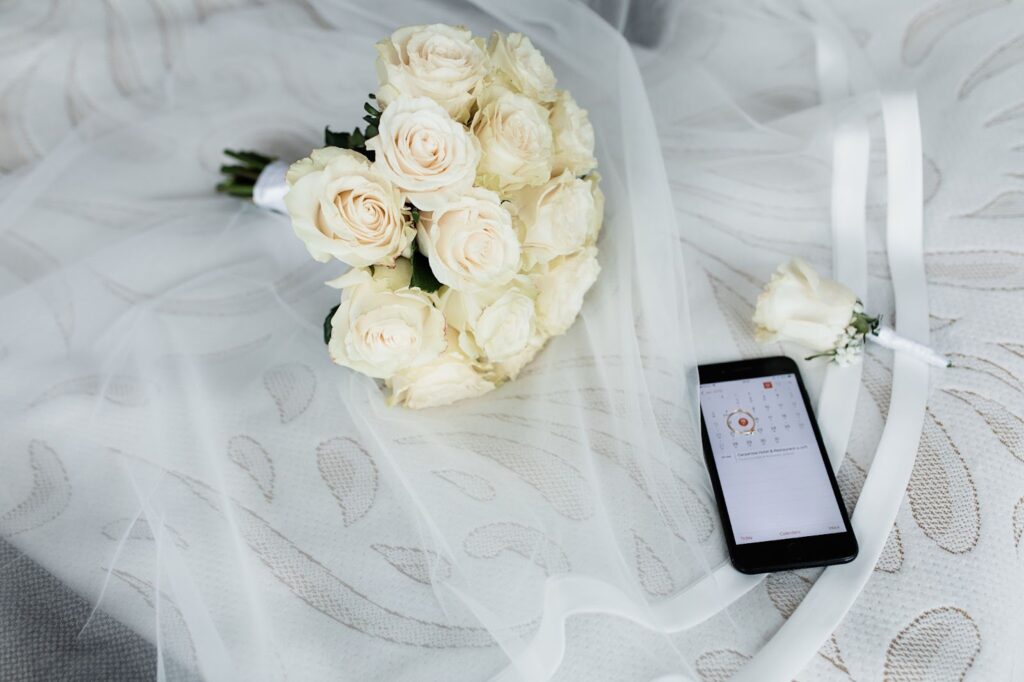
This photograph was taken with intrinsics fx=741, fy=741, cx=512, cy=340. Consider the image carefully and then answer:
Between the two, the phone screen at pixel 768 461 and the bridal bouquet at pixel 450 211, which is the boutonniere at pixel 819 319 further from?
the bridal bouquet at pixel 450 211

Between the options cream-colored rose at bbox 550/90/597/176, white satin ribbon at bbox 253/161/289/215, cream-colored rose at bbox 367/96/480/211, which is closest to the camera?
cream-colored rose at bbox 367/96/480/211

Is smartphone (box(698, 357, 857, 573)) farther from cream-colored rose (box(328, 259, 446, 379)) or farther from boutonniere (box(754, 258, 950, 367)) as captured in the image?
cream-colored rose (box(328, 259, 446, 379))

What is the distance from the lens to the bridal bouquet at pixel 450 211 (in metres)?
0.52

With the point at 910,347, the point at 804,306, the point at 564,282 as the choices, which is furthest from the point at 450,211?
the point at 910,347

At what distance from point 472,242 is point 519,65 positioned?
0.54 ft

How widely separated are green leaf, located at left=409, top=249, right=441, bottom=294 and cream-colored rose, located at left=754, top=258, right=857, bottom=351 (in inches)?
11.6

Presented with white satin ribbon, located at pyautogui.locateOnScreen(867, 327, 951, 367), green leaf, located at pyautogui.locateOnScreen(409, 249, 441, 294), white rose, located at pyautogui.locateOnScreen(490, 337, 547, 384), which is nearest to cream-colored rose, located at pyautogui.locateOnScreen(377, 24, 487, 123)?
green leaf, located at pyautogui.locateOnScreen(409, 249, 441, 294)

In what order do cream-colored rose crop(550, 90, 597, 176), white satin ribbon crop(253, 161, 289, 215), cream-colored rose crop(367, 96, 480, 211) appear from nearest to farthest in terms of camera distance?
1. cream-colored rose crop(367, 96, 480, 211)
2. cream-colored rose crop(550, 90, 597, 176)
3. white satin ribbon crop(253, 161, 289, 215)

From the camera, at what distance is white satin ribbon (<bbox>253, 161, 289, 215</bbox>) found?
2.88ft

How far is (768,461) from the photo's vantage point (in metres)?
0.63

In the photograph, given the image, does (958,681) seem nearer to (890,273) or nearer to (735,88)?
(890,273)

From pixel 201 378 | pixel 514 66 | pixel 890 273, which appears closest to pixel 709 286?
pixel 890 273

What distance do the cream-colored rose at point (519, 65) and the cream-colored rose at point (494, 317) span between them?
0.15 m

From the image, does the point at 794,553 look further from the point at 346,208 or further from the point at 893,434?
the point at 346,208
